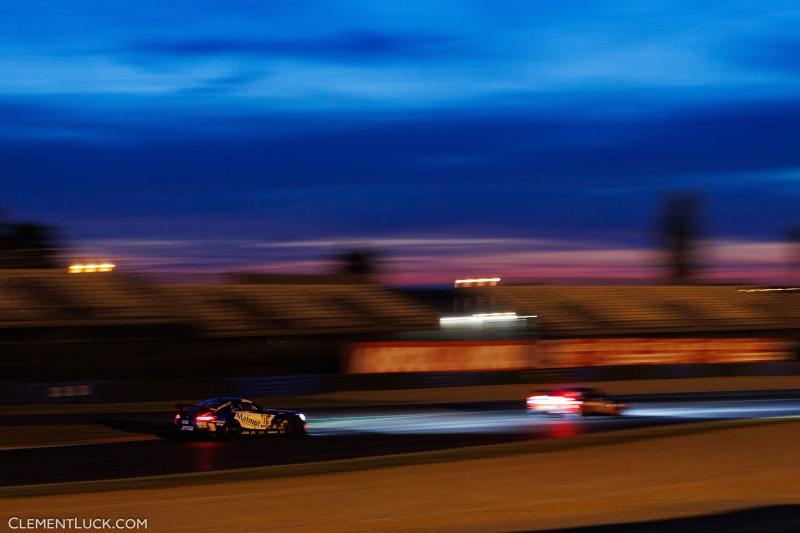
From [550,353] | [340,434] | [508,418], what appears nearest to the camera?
[340,434]

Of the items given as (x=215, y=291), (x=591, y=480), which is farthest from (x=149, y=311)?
(x=591, y=480)

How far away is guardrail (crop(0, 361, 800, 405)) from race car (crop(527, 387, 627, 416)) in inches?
441

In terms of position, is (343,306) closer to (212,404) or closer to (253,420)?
(253,420)

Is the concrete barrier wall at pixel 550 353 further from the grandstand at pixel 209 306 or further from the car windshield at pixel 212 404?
the car windshield at pixel 212 404

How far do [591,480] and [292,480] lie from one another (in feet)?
15.5

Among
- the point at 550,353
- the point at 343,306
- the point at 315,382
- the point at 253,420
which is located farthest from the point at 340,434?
the point at 343,306

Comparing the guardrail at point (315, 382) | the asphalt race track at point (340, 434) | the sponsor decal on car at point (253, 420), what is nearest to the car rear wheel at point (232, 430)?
the sponsor decal on car at point (253, 420)

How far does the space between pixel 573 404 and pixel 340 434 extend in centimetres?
1020

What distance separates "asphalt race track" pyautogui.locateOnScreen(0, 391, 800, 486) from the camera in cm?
1894

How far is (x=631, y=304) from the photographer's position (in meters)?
69.7

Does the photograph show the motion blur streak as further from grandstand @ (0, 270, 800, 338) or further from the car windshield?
grandstand @ (0, 270, 800, 338)

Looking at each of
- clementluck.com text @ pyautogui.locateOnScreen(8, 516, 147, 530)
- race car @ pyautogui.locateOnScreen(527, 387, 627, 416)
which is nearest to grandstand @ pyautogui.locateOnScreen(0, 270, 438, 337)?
race car @ pyautogui.locateOnScreen(527, 387, 627, 416)

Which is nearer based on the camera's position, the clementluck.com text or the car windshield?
the clementluck.com text

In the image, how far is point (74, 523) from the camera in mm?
12344
